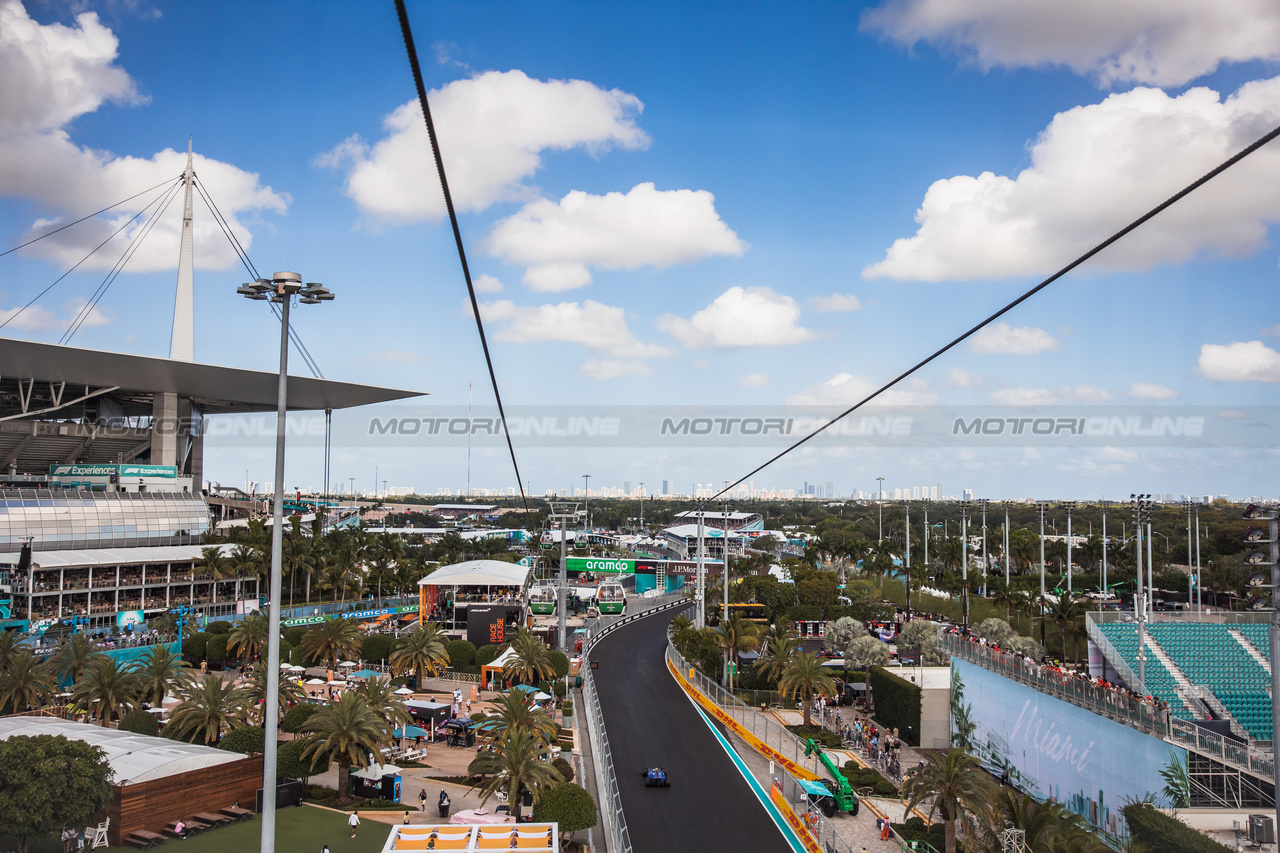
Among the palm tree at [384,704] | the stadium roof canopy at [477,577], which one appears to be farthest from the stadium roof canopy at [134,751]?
the stadium roof canopy at [477,577]

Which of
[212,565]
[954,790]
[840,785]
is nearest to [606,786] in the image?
[840,785]

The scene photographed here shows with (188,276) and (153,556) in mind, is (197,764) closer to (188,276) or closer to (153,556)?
(153,556)

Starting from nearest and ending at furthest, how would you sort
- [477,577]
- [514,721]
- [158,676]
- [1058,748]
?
[514,721] → [1058,748] → [158,676] → [477,577]

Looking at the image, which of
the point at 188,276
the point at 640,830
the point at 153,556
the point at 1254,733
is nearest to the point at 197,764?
the point at 640,830

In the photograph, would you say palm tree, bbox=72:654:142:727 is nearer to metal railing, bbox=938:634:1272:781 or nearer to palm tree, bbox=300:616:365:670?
palm tree, bbox=300:616:365:670

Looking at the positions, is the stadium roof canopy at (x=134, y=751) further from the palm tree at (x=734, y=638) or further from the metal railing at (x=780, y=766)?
the palm tree at (x=734, y=638)

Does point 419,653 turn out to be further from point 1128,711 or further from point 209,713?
point 1128,711

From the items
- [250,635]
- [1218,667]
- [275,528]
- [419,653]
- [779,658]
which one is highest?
[275,528]
